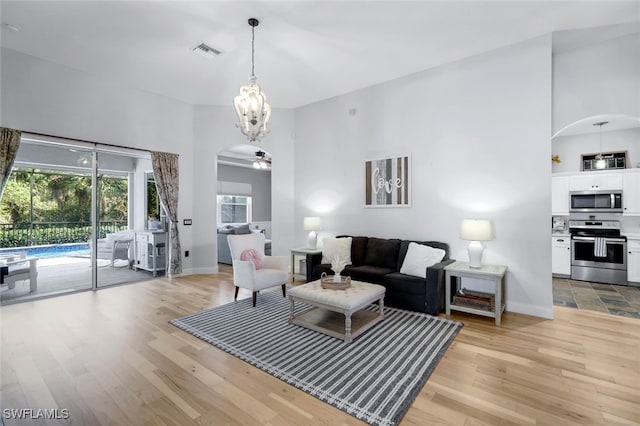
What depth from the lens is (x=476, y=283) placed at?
13.0 ft

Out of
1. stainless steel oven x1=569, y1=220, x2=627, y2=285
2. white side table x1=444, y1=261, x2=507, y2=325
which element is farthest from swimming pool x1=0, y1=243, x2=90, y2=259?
stainless steel oven x1=569, y1=220, x2=627, y2=285

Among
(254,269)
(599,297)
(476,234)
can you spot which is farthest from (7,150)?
(599,297)

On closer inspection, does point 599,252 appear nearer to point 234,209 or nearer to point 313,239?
point 313,239

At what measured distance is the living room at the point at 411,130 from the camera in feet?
11.6

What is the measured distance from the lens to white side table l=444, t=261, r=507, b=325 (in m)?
3.26

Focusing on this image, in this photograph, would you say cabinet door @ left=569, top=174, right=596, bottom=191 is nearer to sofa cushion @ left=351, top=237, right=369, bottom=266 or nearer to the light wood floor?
the light wood floor

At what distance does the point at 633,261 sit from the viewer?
16.1 feet

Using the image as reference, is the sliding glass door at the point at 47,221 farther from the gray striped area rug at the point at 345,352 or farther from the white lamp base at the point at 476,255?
the white lamp base at the point at 476,255

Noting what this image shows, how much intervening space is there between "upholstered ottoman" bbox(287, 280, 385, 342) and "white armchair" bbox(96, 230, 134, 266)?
3599mm

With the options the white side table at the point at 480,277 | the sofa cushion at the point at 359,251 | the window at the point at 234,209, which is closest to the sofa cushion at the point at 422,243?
the white side table at the point at 480,277

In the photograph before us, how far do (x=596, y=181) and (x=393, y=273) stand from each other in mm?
4605

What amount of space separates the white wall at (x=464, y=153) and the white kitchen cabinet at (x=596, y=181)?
3.05 meters

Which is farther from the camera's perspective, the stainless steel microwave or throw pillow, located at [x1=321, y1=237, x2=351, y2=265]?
the stainless steel microwave

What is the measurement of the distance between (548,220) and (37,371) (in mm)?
5259
